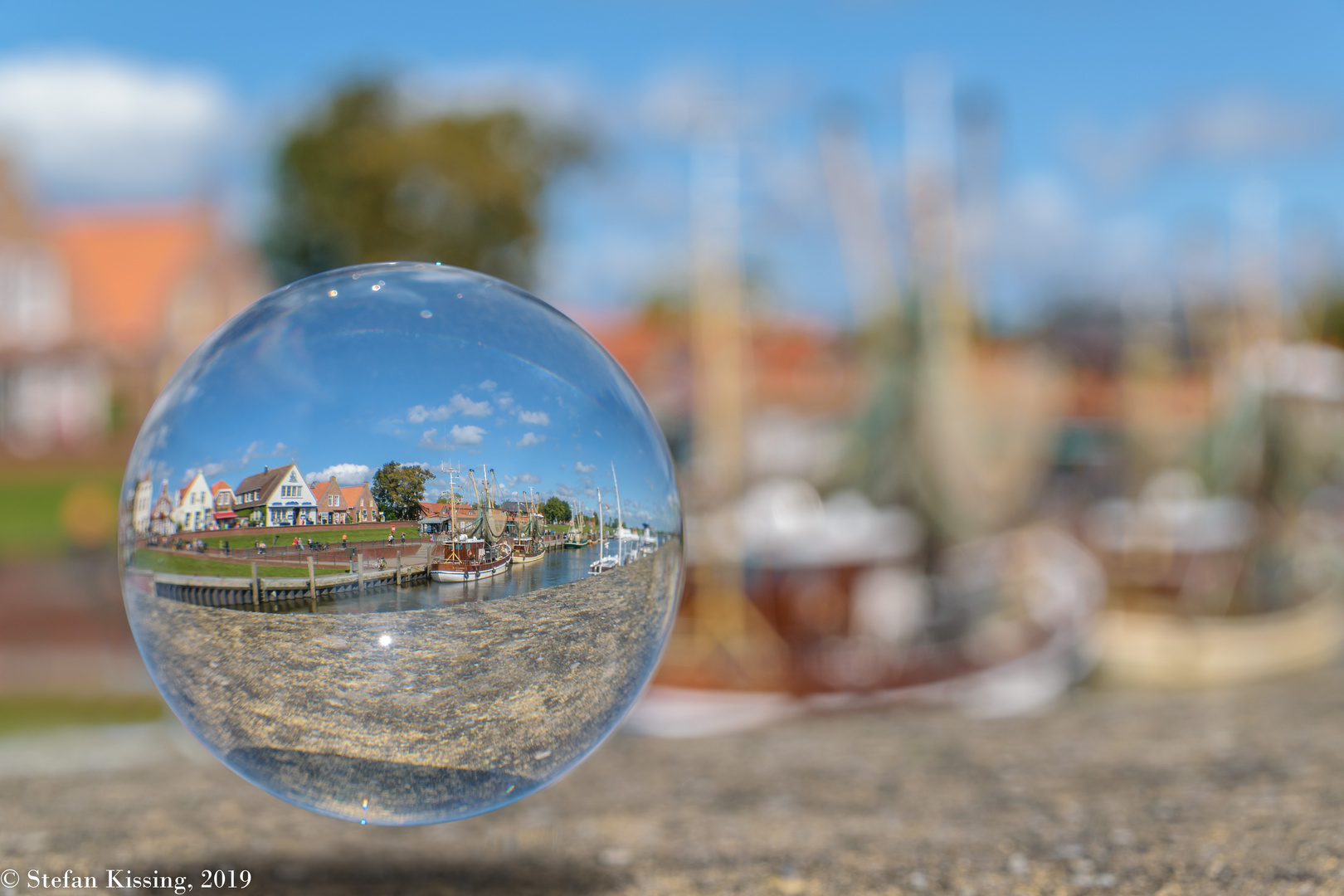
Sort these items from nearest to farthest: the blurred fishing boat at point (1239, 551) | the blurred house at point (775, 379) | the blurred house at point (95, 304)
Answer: the blurred fishing boat at point (1239, 551) → the blurred house at point (775, 379) → the blurred house at point (95, 304)

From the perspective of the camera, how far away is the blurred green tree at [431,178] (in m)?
34.8

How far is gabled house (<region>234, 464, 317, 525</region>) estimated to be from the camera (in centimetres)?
285

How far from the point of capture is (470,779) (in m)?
3.29

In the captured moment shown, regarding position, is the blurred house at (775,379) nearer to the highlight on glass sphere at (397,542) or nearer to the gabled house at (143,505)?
the highlight on glass sphere at (397,542)

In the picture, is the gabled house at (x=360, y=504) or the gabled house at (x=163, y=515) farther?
the gabled house at (x=163, y=515)

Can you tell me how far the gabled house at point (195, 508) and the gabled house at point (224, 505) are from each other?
0.06 ft

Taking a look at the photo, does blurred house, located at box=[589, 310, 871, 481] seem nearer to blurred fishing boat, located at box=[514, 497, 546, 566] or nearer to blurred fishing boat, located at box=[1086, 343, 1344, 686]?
blurred fishing boat, located at box=[1086, 343, 1344, 686]

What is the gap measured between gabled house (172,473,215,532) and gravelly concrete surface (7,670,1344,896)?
2266mm

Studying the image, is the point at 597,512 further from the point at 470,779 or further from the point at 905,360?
the point at 905,360

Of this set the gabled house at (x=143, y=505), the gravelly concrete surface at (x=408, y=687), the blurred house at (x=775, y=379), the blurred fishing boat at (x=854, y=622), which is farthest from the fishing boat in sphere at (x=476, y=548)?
the blurred house at (x=775, y=379)

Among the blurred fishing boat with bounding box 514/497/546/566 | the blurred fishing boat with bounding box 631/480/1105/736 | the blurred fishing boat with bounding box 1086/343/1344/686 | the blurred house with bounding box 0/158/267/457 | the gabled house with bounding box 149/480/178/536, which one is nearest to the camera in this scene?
the blurred fishing boat with bounding box 514/497/546/566

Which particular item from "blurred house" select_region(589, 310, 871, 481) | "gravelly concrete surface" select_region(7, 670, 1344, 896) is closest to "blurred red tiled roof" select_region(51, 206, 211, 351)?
"blurred house" select_region(589, 310, 871, 481)

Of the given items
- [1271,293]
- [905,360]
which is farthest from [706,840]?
[1271,293]

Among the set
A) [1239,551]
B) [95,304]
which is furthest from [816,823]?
[95,304]
